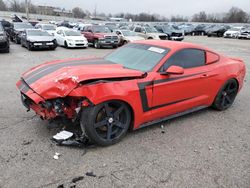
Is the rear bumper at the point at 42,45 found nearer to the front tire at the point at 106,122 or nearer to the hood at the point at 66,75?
the hood at the point at 66,75

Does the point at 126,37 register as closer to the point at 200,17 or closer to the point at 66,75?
the point at 66,75

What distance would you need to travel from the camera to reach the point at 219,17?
90.8 m

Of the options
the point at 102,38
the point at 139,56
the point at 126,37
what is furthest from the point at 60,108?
the point at 126,37

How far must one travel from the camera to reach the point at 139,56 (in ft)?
14.5

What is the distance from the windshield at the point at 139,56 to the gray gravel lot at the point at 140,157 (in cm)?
116

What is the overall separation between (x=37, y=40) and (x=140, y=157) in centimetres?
1387

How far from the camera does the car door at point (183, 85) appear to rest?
4.04 m

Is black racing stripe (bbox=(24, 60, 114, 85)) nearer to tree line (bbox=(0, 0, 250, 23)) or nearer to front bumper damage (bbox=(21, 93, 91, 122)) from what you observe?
front bumper damage (bbox=(21, 93, 91, 122))

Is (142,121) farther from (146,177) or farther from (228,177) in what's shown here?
(228,177)

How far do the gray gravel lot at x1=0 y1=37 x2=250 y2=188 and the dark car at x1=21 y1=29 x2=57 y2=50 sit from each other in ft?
37.4

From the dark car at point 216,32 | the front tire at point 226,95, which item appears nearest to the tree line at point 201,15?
the dark car at point 216,32

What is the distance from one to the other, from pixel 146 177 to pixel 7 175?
172 cm

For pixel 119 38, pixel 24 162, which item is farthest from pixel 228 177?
pixel 119 38

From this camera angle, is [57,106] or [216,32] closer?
[57,106]
